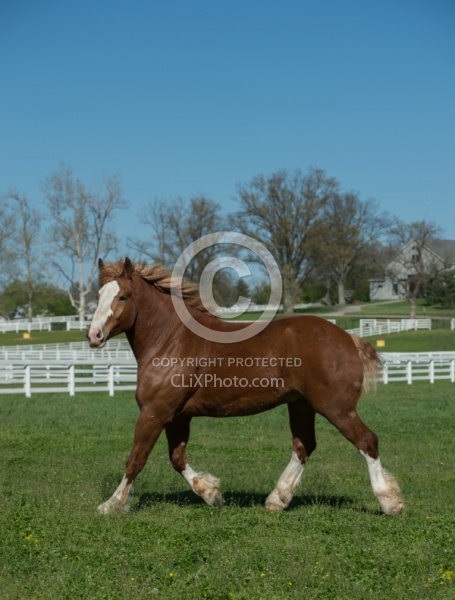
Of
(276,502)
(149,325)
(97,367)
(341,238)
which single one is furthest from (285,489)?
(341,238)

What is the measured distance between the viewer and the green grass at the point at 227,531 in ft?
17.9

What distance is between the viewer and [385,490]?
7465mm

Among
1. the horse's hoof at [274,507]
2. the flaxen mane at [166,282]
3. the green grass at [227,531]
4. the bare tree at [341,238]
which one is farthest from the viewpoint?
the bare tree at [341,238]

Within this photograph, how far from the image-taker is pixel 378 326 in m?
64.6

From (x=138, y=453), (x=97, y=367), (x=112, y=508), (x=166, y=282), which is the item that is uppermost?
(x=166, y=282)

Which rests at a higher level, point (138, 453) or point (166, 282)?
point (166, 282)

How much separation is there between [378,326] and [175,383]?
192ft

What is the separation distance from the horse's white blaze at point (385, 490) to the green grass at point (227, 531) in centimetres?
11

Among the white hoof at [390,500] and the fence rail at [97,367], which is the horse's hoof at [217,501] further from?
the fence rail at [97,367]

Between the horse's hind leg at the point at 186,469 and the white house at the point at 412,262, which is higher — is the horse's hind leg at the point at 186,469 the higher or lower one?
the lower one

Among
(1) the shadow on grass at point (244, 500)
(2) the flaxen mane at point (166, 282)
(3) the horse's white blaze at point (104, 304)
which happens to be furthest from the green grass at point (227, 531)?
(2) the flaxen mane at point (166, 282)

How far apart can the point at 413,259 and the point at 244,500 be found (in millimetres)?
77927

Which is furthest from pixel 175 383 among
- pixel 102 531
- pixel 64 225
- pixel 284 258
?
pixel 284 258

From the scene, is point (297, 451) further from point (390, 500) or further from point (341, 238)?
point (341, 238)
